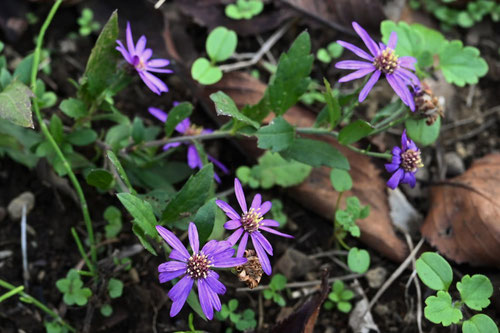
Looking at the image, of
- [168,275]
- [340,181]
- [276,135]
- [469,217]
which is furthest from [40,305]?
[469,217]

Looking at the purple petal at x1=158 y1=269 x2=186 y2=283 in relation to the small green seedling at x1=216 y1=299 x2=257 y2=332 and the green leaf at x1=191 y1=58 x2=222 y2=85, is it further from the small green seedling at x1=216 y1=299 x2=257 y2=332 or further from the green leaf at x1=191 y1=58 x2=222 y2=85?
the green leaf at x1=191 y1=58 x2=222 y2=85

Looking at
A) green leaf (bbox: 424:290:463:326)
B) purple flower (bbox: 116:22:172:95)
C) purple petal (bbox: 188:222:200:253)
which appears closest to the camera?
purple petal (bbox: 188:222:200:253)

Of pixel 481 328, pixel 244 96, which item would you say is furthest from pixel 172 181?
pixel 481 328

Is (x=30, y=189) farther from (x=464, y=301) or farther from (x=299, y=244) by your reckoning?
(x=464, y=301)

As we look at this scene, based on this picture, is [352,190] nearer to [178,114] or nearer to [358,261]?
[358,261]

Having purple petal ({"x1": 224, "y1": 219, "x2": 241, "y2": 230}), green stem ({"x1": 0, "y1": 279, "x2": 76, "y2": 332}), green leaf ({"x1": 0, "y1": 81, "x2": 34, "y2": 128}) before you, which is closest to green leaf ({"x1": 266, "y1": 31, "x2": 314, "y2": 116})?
purple petal ({"x1": 224, "y1": 219, "x2": 241, "y2": 230})

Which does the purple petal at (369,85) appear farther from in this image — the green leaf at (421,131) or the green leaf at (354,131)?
the green leaf at (421,131)
